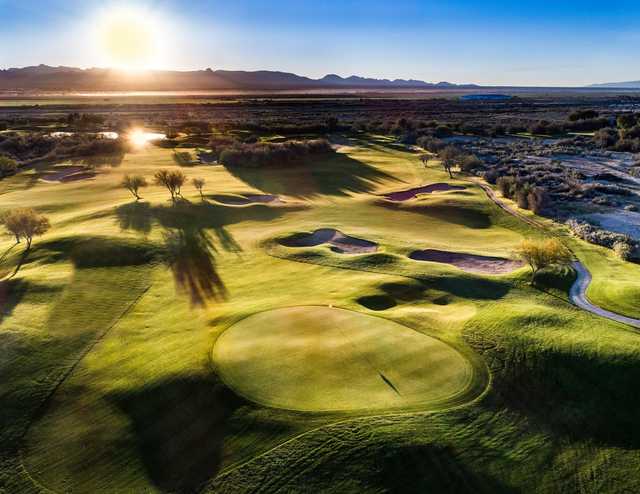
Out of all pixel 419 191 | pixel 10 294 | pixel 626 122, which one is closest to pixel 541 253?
pixel 419 191

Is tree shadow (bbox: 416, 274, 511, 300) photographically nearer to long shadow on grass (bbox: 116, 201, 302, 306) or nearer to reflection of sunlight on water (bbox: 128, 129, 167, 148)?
long shadow on grass (bbox: 116, 201, 302, 306)

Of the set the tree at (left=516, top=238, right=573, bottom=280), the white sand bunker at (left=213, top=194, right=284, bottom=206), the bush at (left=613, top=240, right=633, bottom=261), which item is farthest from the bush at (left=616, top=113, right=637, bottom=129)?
the tree at (left=516, top=238, right=573, bottom=280)

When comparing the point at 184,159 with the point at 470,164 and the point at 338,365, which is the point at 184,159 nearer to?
the point at 470,164

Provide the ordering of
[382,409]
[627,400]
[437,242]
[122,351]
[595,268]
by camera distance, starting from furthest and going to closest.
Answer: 1. [437,242]
2. [595,268]
3. [122,351]
4. [627,400]
5. [382,409]

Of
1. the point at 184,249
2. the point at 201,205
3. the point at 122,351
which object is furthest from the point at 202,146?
the point at 122,351

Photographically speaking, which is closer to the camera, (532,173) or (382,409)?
(382,409)

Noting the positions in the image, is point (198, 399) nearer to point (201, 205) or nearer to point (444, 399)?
point (444, 399)

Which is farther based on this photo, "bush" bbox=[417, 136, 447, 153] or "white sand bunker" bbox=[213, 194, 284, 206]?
"bush" bbox=[417, 136, 447, 153]
